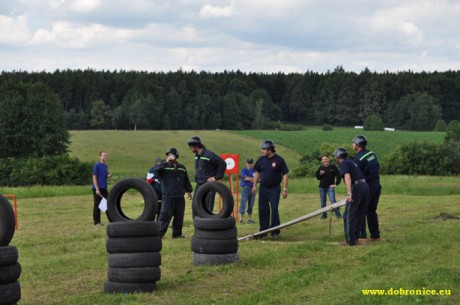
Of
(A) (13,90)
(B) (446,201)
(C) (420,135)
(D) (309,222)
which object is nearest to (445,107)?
(C) (420,135)

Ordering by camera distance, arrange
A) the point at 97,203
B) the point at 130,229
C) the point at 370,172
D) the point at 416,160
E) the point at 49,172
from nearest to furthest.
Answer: the point at 130,229 → the point at 370,172 → the point at 97,203 → the point at 49,172 → the point at 416,160

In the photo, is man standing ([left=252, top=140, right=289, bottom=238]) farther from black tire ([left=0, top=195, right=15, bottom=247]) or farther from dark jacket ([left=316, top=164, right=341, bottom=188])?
black tire ([left=0, top=195, right=15, bottom=247])

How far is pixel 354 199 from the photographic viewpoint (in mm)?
15016

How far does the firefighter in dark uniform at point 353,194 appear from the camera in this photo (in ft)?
48.9

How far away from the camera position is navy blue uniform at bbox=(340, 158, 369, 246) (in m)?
14.9

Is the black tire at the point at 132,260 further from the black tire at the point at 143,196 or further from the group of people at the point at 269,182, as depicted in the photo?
the group of people at the point at 269,182

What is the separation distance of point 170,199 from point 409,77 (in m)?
130

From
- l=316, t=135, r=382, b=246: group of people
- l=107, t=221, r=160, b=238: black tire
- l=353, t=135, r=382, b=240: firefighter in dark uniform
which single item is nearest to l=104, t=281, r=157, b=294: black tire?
l=107, t=221, r=160, b=238: black tire

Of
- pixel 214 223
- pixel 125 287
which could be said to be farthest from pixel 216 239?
pixel 125 287

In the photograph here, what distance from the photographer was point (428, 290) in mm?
9852

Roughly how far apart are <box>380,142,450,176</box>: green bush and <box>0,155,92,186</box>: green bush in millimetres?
26957

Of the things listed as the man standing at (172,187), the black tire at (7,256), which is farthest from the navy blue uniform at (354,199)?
the black tire at (7,256)

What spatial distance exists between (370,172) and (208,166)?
333 centimetres

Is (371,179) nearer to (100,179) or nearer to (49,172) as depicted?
(100,179)
